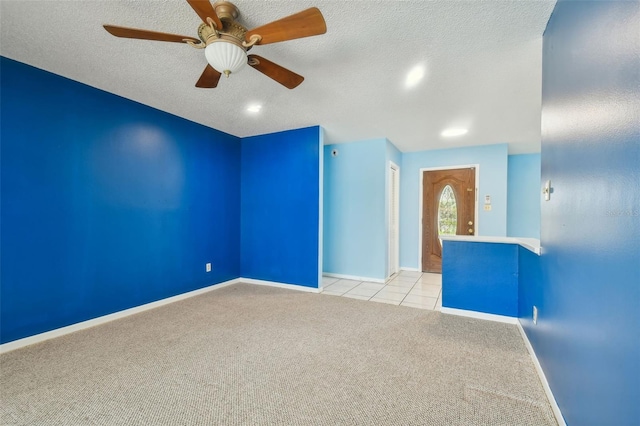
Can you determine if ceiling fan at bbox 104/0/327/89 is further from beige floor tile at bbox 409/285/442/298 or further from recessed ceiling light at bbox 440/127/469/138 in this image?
beige floor tile at bbox 409/285/442/298

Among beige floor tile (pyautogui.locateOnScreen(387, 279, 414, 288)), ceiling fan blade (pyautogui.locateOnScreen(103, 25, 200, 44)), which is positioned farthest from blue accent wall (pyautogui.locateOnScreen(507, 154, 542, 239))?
ceiling fan blade (pyautogui.locateOnScreen(103, 25, 200, 44))

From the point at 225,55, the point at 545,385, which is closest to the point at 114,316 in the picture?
the point at 225,55

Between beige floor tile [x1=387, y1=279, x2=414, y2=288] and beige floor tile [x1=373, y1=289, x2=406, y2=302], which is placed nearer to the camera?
beige floor tile [x1=373, y1=289, x2=406, y2=302]

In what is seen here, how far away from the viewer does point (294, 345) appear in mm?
2316

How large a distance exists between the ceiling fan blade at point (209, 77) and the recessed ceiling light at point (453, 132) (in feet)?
11.3

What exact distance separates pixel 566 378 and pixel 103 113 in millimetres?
4463

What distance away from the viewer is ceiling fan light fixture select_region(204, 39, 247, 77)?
1655 mm

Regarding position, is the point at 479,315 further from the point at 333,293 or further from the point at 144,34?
the point at 144,34

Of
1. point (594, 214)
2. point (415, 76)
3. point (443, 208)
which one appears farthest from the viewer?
point (443, 208)

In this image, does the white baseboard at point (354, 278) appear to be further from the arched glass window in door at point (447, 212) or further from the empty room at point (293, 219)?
the arched glass window in door at point (447, 212)

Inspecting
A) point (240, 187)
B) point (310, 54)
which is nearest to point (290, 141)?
point (240, 187)

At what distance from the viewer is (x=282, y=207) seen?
4324 millimetres

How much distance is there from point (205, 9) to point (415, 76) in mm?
1879

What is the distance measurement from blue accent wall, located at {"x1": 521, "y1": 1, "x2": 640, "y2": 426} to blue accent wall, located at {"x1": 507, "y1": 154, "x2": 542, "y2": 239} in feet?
14.6
